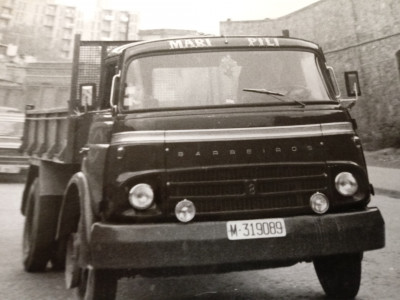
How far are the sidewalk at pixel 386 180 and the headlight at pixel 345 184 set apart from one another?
9.65 m

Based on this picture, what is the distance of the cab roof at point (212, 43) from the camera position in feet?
16.0

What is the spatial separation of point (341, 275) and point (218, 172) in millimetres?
1519

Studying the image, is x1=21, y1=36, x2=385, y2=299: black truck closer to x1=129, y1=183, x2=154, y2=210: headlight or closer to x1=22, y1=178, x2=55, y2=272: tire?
x1=129, y1=183, x2=154, y2=210: headlight

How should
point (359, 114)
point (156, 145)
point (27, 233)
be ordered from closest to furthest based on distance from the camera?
point (156, 145), point (27, 233), point (359, 114)

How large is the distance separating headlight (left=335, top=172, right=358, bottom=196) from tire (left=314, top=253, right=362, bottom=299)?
0.65m

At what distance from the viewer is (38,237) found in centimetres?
616

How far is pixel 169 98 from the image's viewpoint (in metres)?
4.66

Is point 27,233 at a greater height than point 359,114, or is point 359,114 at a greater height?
point 359,114

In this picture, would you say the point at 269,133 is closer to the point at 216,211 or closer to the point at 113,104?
the point at 216,211

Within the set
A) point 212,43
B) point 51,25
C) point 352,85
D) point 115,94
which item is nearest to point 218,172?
point 115,94

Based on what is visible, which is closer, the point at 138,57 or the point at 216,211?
the point at 216,211

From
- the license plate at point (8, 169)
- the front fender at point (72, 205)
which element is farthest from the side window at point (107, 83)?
the license plate at point (8, 169)

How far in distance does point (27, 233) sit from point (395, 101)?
64.5ft

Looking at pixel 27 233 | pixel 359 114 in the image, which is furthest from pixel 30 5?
pixel 27 233
